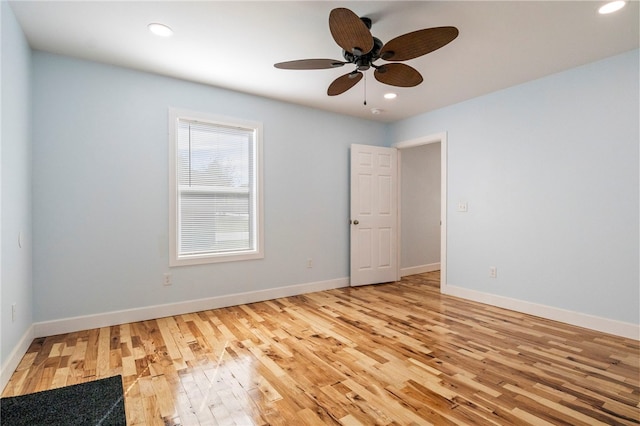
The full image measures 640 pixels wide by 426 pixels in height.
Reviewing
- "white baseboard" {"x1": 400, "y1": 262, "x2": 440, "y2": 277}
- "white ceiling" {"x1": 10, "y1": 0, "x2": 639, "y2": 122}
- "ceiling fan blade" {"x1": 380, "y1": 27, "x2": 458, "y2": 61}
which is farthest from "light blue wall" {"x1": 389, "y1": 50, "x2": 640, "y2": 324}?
"ceiling fan blade" {"x1": 380, "y1": 27, "x2": 458, "y2": 61}

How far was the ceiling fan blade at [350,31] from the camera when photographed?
5.91 ft

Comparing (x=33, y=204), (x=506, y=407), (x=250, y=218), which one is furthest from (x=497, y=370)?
(x=33, y=204)

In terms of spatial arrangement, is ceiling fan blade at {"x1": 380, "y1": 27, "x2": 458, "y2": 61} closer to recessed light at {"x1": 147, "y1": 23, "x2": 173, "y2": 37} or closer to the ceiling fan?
the ceiling fan

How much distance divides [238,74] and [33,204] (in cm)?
227

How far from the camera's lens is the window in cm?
355

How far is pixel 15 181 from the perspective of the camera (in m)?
2.36

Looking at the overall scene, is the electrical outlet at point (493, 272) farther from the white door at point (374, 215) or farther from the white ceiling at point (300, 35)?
the white ceiling at point (300, 35)

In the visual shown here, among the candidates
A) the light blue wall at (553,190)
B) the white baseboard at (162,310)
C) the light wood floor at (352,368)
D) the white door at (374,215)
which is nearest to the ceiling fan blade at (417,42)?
the light blue wall at (553,190)

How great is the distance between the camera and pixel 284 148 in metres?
4.27

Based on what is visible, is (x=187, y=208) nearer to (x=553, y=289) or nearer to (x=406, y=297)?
(x=406, y=297)

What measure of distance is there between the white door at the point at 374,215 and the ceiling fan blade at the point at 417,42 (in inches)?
100

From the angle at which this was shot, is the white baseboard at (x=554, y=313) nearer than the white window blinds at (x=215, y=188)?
Yes

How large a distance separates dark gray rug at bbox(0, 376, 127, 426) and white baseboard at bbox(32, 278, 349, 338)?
1.15 metres

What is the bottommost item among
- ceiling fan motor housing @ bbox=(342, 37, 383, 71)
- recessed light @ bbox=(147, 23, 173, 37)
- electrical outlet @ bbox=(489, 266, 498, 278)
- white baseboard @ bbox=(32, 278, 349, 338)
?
white baseboard @ bbox=(32, 278, 349, 338)
